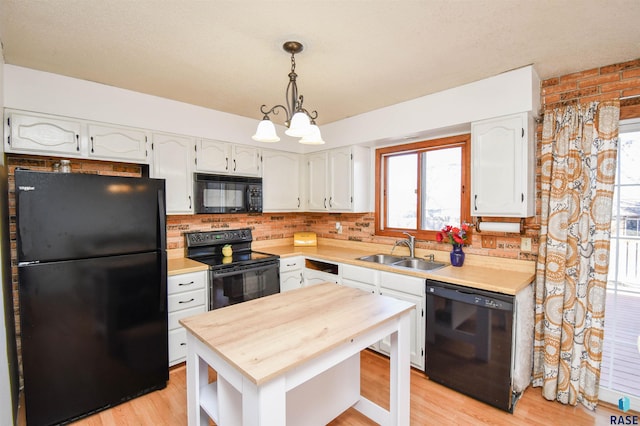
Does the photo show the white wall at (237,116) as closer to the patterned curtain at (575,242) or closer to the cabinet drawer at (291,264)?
the patterned curtain at (575,242)

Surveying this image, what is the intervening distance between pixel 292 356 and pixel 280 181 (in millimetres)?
2805

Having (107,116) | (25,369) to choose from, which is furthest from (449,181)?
(25,369)

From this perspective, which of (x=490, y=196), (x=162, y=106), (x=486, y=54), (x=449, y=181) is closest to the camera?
(x=486, y=54)

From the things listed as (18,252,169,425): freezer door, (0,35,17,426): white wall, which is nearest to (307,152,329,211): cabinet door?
(18,252,169,425): freezer door

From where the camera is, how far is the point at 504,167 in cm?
236

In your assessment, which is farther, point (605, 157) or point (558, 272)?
point (558, 272)

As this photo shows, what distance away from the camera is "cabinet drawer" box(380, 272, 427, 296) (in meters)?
2.55

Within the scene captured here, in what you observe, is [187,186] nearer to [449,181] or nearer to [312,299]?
[312,299]

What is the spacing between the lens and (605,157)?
2.10m

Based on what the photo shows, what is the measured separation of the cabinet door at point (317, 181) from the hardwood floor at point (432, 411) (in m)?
2.15

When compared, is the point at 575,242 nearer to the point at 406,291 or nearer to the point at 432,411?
the point at 406,291

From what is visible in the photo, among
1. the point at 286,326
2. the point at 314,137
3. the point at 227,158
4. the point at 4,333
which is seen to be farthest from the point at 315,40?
the point at 4,333

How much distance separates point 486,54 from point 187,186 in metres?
2.79

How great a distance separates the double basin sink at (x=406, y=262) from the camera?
2947 mm
